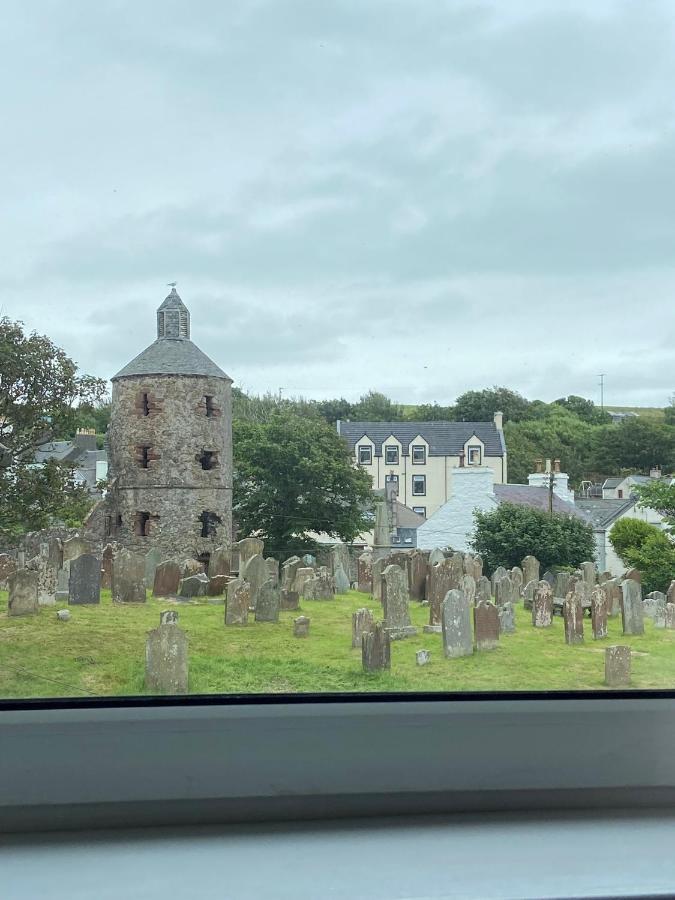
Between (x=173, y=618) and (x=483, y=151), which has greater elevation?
(x=483, y=151)

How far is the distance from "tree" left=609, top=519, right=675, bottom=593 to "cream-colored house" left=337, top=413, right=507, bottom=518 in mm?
225

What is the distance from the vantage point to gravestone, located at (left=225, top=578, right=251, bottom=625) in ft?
3.66

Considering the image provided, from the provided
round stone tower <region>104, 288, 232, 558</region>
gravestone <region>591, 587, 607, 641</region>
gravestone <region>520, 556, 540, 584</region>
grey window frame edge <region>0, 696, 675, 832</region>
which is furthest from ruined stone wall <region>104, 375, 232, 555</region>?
gravestone <region>591, 587, 607, 641</region>

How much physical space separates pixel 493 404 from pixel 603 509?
Answer: 21 centimetres

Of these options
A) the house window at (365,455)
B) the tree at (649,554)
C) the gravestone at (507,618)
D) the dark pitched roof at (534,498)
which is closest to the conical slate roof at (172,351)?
the house window at (365,455)

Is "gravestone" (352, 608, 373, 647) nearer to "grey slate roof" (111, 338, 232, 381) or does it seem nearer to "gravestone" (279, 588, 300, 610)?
"gravestone" (279, 588, 300, 610)

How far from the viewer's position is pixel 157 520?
115cm

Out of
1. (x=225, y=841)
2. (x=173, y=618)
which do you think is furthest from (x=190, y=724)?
(x=173, y=618)

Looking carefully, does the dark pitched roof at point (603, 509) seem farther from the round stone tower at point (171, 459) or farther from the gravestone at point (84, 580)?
the gravestone at point (84, 580)

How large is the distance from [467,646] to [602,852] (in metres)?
0.35

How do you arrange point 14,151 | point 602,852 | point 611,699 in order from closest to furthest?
1. point 602,852
2. point 611,699
3. point 14,151

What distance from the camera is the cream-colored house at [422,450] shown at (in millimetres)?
1075

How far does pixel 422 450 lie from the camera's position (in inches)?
43.4

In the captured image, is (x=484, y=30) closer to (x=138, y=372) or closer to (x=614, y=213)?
(x=614, y=213)
